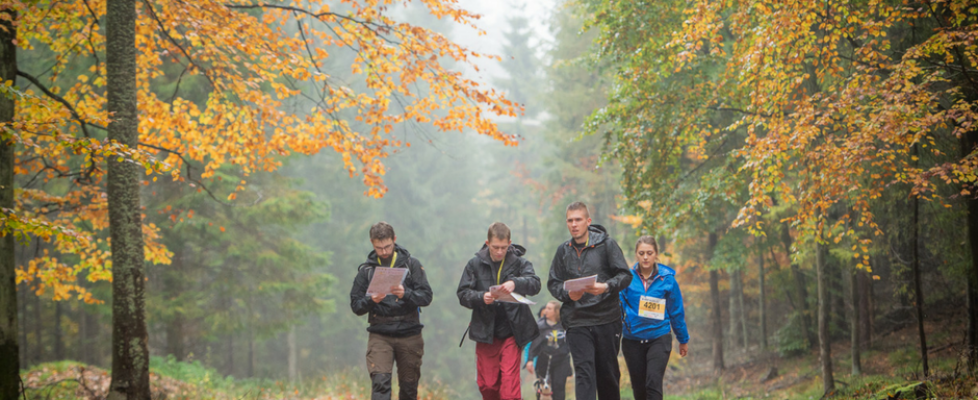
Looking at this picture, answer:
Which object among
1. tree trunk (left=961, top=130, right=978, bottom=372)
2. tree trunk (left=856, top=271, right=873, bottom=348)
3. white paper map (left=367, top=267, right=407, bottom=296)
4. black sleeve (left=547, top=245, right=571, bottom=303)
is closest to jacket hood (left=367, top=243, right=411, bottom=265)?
white paper map (left=367, top=267, right=407, bottom=296)

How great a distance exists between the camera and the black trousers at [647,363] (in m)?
5.21

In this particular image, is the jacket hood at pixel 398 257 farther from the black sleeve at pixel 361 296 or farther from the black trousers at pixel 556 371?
the black trousers at pixel 556 371

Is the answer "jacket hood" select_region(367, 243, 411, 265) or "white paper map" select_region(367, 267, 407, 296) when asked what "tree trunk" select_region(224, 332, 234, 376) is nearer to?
"jacket hood" select_region(367, 243, 411, 265)

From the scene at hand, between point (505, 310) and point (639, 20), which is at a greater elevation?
point (639, 20)

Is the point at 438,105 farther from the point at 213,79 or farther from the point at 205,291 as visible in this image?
the point at 205,291

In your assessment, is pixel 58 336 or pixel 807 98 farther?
pixel 58 336

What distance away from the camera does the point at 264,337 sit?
16.5 meters

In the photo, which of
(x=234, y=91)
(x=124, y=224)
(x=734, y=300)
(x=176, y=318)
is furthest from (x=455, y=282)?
(x=124, y=224)

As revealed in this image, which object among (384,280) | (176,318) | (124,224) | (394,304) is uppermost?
(124,224)

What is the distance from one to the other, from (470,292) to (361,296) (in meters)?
1.06

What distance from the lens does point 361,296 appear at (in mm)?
5371

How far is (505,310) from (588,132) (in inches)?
219

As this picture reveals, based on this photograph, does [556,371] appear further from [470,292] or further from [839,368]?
[839,368]

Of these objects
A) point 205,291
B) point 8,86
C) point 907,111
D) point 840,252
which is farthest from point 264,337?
point 907,111
